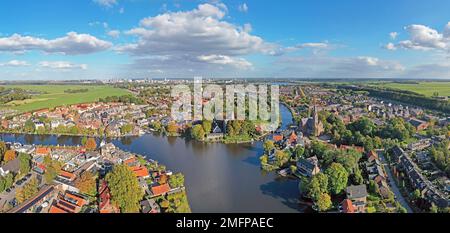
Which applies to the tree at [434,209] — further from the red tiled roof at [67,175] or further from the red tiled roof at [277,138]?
the red tiled roof at [67,175]

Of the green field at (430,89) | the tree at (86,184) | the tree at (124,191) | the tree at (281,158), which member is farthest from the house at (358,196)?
the green field at (430,89)

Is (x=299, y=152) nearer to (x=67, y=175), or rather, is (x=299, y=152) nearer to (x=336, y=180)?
(x=336, y=180)

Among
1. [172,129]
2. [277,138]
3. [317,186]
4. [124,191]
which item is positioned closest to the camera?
[124,191]

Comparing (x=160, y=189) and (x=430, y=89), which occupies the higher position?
(x=430, y=89)

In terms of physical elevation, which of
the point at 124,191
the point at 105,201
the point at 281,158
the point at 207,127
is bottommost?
the point at 105,201

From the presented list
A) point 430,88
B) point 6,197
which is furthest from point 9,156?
point 430,88
